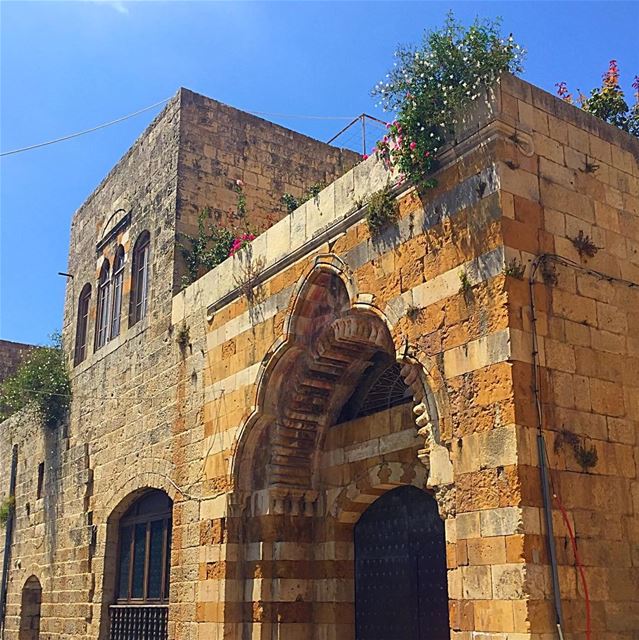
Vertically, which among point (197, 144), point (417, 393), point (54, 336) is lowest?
point (417, 393)

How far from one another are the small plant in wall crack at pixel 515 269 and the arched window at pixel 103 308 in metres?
8.58

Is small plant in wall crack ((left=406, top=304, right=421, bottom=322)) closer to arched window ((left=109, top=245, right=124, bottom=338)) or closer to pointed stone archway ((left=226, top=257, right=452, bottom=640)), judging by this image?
pointed stone archway ((left=226, top=257, right=452, bottom=640))

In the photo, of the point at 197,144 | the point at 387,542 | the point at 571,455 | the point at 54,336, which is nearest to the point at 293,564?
the point at 387,542

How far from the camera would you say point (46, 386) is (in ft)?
46.4

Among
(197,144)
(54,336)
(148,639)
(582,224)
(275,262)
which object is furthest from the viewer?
(54,336)

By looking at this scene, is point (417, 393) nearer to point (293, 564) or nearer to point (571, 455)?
point (571, 455)

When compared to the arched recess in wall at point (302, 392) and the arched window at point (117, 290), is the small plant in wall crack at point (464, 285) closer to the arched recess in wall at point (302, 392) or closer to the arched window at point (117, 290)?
the arched recess in wall at point (302, 392)

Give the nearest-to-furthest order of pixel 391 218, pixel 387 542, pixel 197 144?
pixel 391 218, pixel 387 542, pixel 197 144

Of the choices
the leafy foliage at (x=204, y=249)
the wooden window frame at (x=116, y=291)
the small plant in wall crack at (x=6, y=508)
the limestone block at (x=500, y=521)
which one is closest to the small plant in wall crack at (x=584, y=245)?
the limestone block at (x=500, y=521)

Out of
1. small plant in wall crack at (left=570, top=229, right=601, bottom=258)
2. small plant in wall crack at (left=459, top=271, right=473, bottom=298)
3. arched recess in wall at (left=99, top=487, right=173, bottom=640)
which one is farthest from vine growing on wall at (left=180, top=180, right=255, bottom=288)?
small plant in wall crack at (left=570, top=229, right=601, bottom=258)

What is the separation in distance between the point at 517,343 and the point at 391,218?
1.83 metres

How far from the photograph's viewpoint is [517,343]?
Result: 18.6ft

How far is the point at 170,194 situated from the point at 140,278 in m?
1.41

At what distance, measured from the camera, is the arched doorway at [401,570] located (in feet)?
24.0
